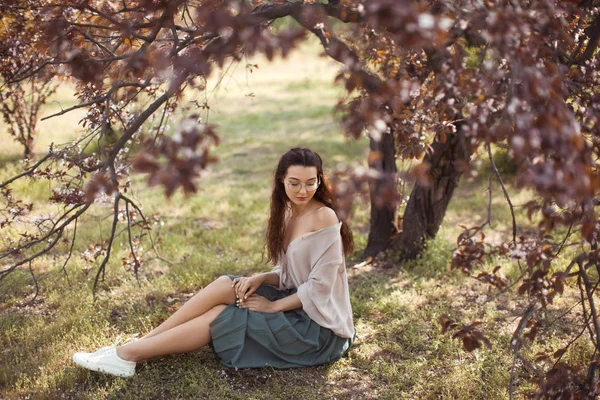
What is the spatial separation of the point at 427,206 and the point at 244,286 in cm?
205

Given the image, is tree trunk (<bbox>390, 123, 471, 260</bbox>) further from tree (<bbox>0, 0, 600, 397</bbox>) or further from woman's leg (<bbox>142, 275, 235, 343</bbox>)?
woman's leg (<bbox>142, 275, 235, 343</bbox>)

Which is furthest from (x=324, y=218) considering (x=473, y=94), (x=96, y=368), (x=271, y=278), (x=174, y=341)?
(x=96, y=368)

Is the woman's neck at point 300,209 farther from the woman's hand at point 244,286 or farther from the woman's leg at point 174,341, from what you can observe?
the woman's leg at point 174,341

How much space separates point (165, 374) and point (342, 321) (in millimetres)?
1008

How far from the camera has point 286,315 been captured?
3.43m

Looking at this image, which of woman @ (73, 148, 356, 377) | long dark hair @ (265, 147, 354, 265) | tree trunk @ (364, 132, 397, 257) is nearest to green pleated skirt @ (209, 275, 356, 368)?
woman @ (73, 148, 356, 377)

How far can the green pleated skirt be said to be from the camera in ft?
10.9

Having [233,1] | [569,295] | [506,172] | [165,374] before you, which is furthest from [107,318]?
[506,172]

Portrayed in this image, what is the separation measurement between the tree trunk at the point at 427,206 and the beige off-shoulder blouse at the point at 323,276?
1.53 meters

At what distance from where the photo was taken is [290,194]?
342 centimetres

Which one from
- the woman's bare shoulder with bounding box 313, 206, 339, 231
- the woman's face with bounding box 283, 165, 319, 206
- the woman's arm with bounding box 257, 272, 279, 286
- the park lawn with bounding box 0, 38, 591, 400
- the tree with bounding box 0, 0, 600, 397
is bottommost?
the park lawn with bounding box 0, 38, 591, 400

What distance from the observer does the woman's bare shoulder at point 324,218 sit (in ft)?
11.1

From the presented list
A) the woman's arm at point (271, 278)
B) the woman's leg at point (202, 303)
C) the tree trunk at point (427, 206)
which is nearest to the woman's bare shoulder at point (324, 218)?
the woman's arm at point (271, 278)

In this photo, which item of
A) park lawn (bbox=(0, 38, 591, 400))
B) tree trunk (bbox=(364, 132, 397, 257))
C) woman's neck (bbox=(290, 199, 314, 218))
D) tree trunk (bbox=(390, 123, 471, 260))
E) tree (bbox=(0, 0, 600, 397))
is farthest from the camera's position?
tree trunk (bbox=(364, 132, 397, 257))
